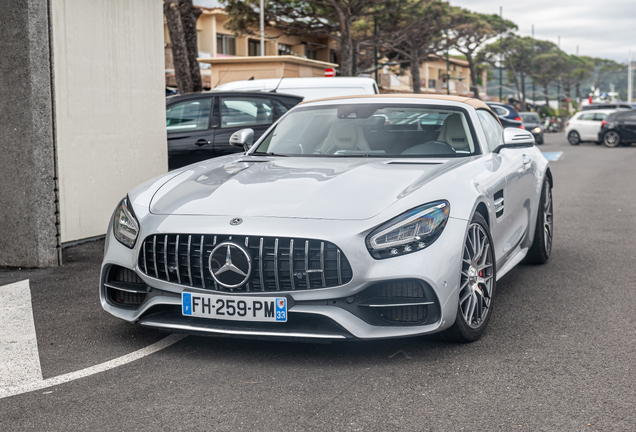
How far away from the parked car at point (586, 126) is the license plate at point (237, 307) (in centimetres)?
3097

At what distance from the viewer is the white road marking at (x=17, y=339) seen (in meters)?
3.82

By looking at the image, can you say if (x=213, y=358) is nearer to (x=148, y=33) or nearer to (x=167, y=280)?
(x=167, y=280)

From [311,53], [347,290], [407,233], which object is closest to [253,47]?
[311,53]

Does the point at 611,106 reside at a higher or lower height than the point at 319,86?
higher

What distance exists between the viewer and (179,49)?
1750 cm

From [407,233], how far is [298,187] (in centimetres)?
75

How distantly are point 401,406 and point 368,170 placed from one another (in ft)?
5.51

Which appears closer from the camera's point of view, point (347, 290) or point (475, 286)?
point (347, 290)

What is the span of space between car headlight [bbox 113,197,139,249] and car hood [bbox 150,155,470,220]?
0.13m

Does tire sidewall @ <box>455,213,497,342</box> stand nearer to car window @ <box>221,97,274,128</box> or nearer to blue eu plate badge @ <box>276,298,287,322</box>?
blue eu plate badge @ <box>276,298,287,322</box>

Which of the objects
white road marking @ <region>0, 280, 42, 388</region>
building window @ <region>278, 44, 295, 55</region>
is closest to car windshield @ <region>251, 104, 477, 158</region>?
white road marking @ <region>0, 280, 42, 388</region>

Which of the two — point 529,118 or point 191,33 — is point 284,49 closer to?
point 529,118

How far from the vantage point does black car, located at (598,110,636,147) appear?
30.8m

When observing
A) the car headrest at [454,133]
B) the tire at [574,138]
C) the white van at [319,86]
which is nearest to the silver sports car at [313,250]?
the car headrest at [454,133]
